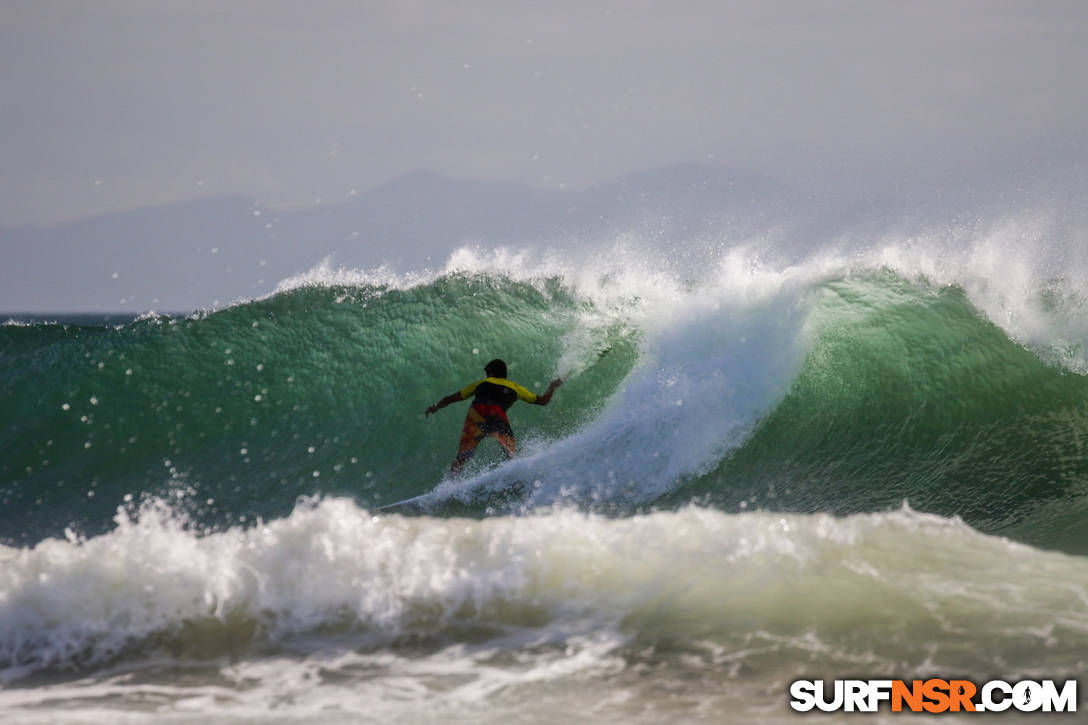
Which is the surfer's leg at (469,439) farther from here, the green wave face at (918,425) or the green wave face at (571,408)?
the green wave face at (918,425)

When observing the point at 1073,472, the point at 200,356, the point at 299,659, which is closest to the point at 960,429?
the point at 1073,472

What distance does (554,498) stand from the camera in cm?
725

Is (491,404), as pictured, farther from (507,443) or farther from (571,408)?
(571,408)

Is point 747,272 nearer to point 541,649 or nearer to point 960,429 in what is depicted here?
point 960,429

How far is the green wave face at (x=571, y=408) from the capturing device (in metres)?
7.63

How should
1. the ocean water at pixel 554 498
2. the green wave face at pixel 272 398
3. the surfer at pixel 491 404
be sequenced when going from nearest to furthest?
the ocean water at pixel 554 498
the surfer at pixel 491 404
the green wave face at pixel 272 398

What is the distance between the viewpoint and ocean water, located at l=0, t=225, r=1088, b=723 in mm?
4293

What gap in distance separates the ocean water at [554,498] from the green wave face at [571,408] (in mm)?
33

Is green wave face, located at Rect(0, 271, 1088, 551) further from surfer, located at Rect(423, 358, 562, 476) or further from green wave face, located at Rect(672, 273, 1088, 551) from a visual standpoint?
surfer, located at Rect(423, 358, 562, 476)

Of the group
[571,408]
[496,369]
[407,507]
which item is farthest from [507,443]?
[571,408]

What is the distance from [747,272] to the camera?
9.42m

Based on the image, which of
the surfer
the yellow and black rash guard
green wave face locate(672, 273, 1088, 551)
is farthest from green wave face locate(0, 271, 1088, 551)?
the yellow and black rash guard

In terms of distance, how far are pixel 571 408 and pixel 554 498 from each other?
1.94m

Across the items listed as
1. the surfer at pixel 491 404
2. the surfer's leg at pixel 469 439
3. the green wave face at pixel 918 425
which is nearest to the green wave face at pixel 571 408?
the green wave face at pixel 918 425
